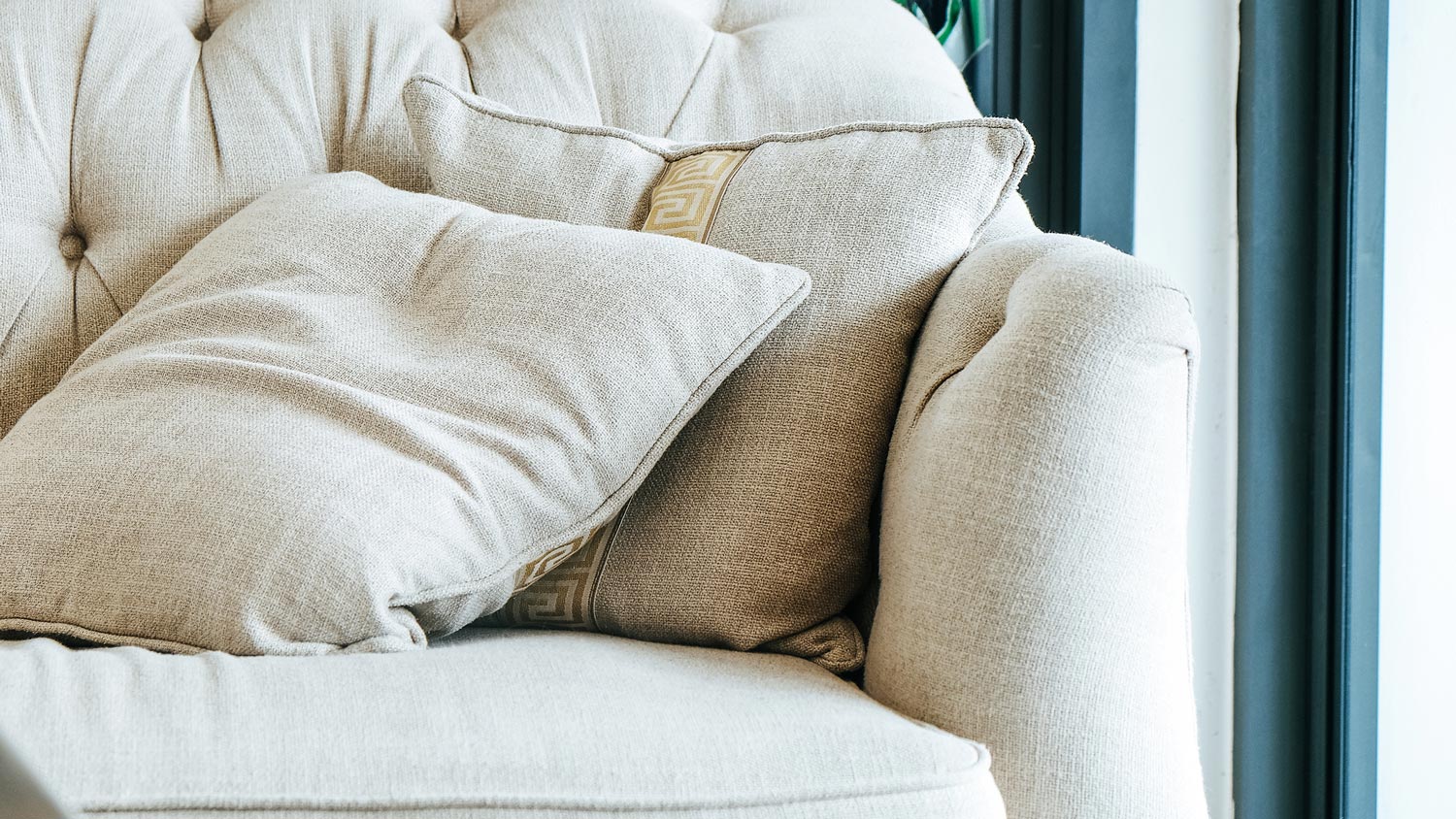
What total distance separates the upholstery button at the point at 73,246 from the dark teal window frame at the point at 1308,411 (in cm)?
121

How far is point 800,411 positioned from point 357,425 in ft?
0.97

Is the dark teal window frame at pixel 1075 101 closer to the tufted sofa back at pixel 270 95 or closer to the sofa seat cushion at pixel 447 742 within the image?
the tufted sofa back at pixel 270 95

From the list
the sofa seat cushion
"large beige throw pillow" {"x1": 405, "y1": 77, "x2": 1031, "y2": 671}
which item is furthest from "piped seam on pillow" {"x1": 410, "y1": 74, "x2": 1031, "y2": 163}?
the sofa seat cushion

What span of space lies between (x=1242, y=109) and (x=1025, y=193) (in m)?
0.28

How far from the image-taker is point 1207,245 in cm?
139

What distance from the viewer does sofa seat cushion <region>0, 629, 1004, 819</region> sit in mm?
506

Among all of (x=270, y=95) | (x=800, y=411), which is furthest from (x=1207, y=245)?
(x=270, y=95)

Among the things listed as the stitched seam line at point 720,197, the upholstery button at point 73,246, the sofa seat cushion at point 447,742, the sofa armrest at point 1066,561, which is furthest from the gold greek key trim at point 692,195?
the upholstery button at point 73,246

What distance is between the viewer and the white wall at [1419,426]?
1.16 meters

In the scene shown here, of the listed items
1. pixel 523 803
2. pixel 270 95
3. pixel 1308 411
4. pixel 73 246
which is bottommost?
pixel 1308 411

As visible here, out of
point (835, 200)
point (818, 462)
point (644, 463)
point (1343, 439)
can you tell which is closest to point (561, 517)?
point (644, 463)

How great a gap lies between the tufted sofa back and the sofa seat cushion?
0.53 m

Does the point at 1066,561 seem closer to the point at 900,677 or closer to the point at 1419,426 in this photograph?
the point at 900,677

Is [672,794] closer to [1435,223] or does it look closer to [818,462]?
[818,462]
